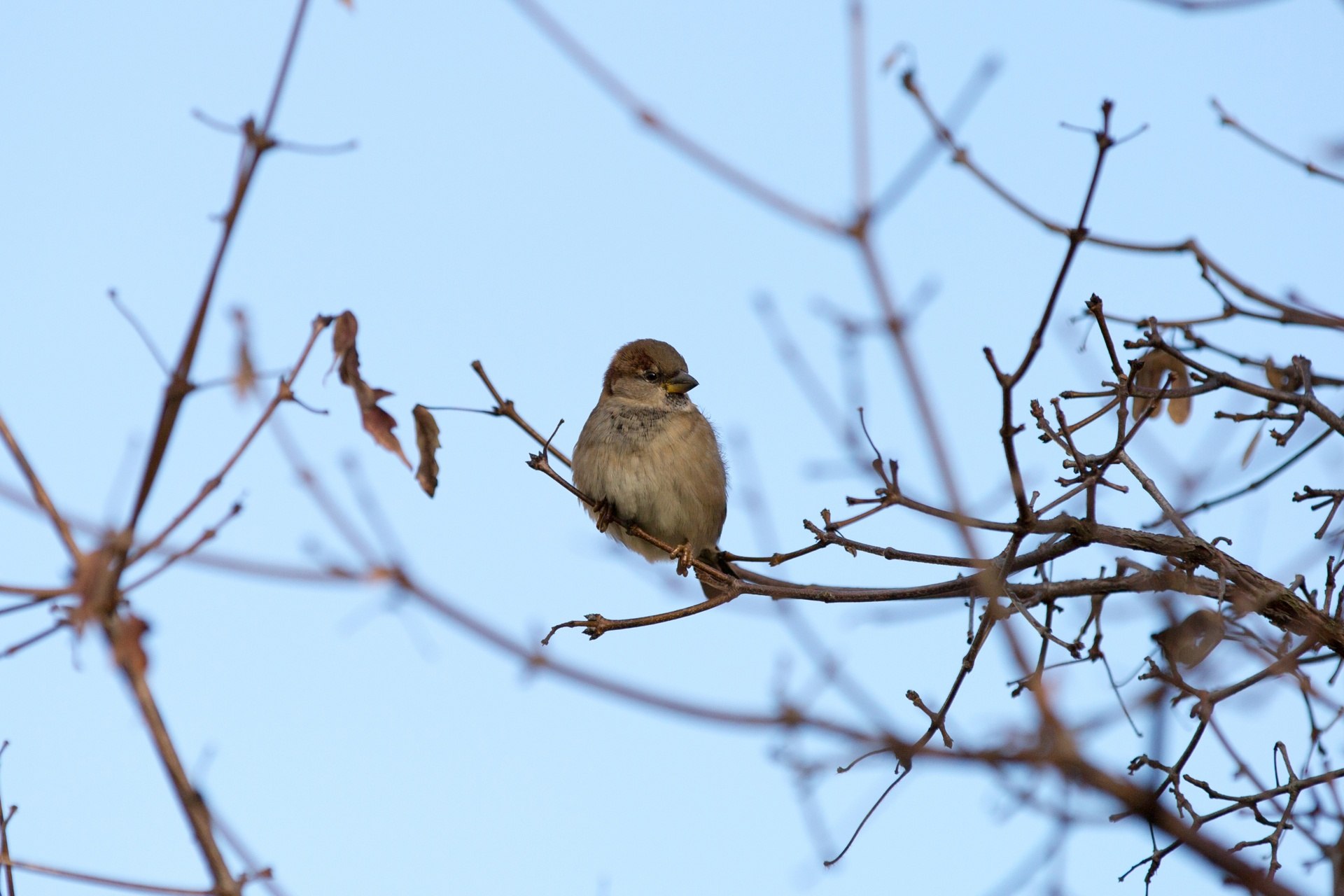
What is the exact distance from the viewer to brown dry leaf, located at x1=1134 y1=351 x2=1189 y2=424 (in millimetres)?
3484

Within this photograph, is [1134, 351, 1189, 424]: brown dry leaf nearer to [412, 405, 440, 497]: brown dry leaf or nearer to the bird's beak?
[412, 405, 440, 497]: brown dry leaf

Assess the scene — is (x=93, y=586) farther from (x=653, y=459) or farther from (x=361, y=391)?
(x=653, y=459)

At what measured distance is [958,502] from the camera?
126cm

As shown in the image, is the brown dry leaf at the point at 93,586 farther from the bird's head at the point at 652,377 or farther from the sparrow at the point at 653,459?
the bird's head at the point at 652,377

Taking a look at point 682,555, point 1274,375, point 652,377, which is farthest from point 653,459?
point 1274,375

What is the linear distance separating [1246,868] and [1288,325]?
261 cm

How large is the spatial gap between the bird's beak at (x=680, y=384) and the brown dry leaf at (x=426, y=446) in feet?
9.92

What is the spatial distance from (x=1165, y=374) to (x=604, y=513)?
269 centimetres

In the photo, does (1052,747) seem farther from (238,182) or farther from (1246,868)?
(238,182)

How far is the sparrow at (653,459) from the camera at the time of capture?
5.72 m

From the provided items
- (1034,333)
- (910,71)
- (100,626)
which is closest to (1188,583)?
(1034,333)

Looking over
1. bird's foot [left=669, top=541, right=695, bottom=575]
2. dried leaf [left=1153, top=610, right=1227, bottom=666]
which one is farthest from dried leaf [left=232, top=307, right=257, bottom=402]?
bird's foot [left=669, top=541, right=695, bottom=575]

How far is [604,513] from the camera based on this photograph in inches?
226

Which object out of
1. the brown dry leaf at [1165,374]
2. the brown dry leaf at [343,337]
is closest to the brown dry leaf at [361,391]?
the brown dry leaf at [343,337]
